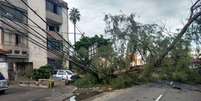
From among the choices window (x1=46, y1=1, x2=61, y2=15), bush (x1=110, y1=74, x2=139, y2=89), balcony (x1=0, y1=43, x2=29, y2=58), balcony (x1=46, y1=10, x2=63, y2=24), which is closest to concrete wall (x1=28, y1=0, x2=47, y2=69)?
balcony (x1=46, y1=10, x2=63, y2=24)

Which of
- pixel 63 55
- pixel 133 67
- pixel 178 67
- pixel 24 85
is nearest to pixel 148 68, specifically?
pixel 133 67

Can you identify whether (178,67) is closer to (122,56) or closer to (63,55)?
(122,56)

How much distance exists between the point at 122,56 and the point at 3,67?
1278cm

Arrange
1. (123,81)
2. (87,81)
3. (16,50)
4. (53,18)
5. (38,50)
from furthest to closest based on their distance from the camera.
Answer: (53,18)
(38,50)
(16,50)
(87,81)
(123,81)

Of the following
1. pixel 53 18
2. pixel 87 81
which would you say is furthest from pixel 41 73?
pixel 87 81

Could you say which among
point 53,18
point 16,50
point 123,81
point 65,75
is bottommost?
point 123,81

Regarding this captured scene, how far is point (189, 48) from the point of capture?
31.8 metres

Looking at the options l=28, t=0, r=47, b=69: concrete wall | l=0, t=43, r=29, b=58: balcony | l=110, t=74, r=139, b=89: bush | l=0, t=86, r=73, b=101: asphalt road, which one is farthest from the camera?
l=28, t=0, r=47, b=69: concrete wall

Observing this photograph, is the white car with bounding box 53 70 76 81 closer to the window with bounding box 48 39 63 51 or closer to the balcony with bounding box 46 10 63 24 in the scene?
the balcony with bounding box 46 10 63 24

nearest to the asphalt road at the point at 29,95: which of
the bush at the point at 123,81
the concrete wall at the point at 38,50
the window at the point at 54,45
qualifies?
the bush at the point at 123,81

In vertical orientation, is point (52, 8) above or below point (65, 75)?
above

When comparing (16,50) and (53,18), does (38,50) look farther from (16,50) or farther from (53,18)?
(16,50)

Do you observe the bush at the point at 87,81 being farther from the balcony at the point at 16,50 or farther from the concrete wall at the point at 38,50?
the concrete wall at the point at 38,50

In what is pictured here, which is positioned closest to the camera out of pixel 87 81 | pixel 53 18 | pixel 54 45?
pixel 54 45
